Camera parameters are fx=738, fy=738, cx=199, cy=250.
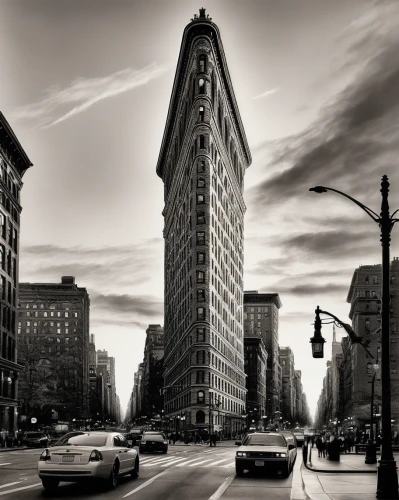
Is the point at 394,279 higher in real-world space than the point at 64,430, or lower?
higher

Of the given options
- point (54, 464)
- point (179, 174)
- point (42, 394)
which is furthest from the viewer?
point (179, 174)

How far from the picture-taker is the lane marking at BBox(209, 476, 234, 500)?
1921cm

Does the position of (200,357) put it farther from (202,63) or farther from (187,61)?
(187,61)

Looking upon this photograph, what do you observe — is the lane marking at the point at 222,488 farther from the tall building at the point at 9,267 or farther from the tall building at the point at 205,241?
the tall building at the point at 205,241

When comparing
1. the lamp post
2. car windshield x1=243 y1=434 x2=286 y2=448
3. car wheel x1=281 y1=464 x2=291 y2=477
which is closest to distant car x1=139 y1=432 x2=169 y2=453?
car windshield x1=243 y1=434 x2=286 y2=448

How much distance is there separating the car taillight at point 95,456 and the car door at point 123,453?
6.49ft

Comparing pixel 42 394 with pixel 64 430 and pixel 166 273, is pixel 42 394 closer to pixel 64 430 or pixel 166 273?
pixel 64 430

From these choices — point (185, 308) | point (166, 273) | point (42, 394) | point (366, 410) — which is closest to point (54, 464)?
point (42, 394)

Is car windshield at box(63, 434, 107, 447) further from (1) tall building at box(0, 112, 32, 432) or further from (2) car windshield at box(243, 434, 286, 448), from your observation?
(1) tall building at box(0, 112, 32, 432)

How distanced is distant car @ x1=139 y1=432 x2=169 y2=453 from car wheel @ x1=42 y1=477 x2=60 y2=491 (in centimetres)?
3034

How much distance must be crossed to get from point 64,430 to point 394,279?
290 ft

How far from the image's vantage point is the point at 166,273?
177625 mm

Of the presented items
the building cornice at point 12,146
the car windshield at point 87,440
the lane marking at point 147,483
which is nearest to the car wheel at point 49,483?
the car windshield at point 87,440

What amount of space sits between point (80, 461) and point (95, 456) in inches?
17.8
